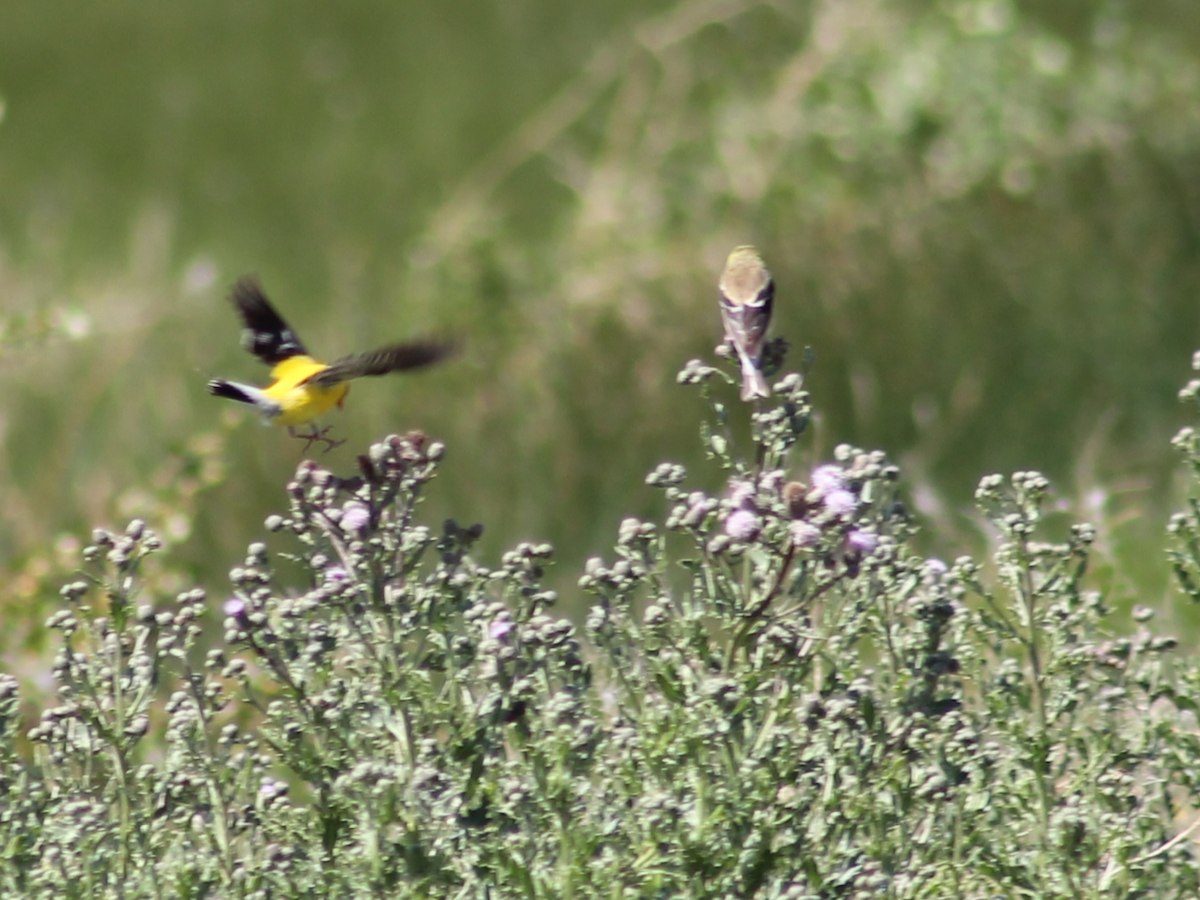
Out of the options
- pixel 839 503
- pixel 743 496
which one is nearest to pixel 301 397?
pixel 743 496

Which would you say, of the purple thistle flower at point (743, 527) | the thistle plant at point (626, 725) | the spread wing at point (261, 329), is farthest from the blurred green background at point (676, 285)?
the spread wing at point (261, 329)

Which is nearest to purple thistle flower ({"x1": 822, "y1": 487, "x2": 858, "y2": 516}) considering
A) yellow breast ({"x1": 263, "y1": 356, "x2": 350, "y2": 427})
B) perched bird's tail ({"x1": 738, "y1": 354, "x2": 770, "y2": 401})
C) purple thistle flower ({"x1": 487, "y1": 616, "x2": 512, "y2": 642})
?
perched bird's tail ({"x1": 738, "y1": 354, "x2": 770, "y2": 401})

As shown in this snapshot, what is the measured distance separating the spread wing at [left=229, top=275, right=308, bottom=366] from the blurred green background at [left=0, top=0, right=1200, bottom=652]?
2.50 feet

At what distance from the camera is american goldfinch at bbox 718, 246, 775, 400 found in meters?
2.79

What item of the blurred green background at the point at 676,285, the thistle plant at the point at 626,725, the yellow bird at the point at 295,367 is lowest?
the thistle plant at the point at 626,725

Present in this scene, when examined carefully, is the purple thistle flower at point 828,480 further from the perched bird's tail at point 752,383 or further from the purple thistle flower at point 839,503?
the perched bird's tail at point 752,383

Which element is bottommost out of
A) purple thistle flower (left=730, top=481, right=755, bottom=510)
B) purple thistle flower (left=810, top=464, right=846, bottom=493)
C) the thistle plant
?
the thistle plant

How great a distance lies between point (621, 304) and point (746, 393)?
5217 millimetres

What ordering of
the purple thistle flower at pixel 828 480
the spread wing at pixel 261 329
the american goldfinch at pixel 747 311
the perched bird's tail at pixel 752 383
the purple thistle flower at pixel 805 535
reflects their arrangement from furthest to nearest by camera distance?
1. the spread wing at pixel 261 329
2. the american goldfinch at pixel 747 311
3. the perched bird's tail at pixel 752 383
4. the purple thistle flower at pixel 828 480
5. the purple thistle flower at pixel 805 535

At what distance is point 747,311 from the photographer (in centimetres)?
309

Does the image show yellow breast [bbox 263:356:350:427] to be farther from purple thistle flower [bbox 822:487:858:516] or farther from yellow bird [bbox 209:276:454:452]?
purple thistle flower [bbox 822:487:858:516]

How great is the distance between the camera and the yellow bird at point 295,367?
2.77 meters

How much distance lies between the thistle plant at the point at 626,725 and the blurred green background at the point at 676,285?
0.51 meters

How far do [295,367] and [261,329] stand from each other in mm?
224
